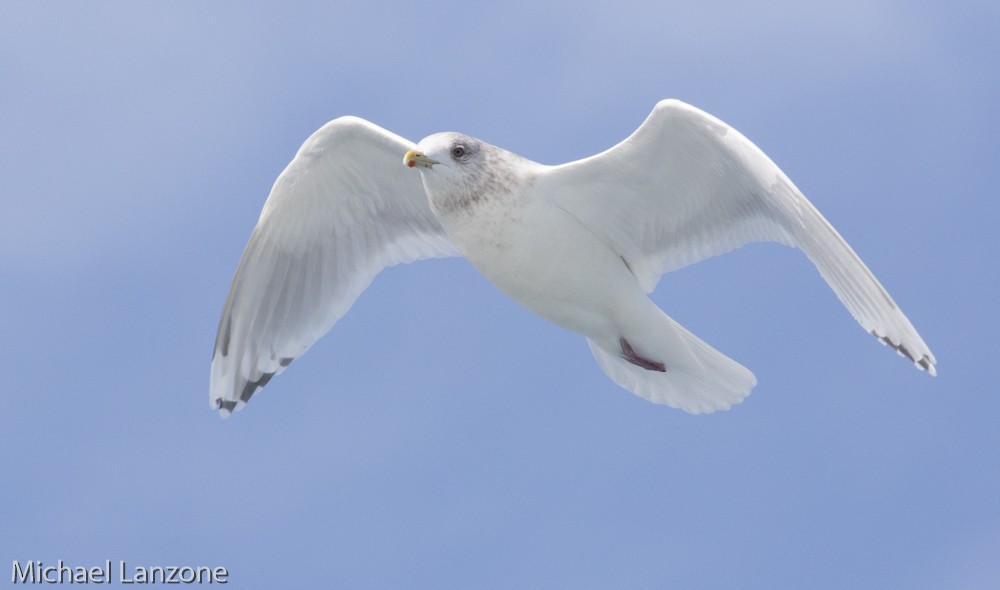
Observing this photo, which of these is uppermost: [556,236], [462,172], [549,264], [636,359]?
[462,172]

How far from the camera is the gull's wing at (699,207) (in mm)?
6969

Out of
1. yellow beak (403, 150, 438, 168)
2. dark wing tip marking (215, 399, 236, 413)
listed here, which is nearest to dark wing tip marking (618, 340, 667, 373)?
yellow beak (403, 150, 438, 168)

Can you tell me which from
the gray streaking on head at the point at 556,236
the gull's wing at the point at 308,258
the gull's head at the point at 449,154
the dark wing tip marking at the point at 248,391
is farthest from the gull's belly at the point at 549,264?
the dark wing tip marking at the point at 248,391

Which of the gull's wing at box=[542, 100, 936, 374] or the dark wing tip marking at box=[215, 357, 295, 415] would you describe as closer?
the gull's wing at box=[542, 100, 936, 374]

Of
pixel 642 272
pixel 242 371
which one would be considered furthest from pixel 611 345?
pixel 242 371

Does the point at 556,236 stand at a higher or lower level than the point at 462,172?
lower

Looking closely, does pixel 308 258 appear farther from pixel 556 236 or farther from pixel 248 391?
pixel 556 236

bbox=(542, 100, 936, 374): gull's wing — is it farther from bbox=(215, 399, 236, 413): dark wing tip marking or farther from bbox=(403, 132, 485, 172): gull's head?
bbox=(215, 399, 236, 413): dark wing tip marking

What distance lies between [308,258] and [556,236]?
5.78 feet

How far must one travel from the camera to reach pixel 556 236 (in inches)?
297

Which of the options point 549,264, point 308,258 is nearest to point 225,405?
point 308,258

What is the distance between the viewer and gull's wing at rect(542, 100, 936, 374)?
697cm

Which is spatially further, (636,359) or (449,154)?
(636,359)

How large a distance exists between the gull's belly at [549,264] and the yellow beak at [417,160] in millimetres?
319
